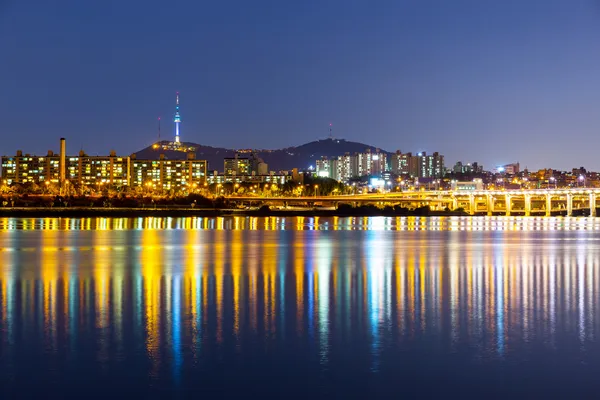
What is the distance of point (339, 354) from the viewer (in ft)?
33.3

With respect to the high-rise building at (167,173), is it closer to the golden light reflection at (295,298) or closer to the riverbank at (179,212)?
the riverbank at (179,212)

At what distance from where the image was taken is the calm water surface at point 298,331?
8.77 meters

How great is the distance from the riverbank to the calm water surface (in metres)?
66.8

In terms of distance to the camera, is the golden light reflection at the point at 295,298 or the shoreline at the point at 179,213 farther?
the shoreline at the point at 179,213

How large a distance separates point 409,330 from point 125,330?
417cm

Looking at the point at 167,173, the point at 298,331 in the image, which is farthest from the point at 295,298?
the point at 167,173

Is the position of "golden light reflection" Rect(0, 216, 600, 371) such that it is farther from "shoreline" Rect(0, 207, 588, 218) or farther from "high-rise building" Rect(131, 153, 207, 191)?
"high-rise building" Rect(131, 153, 207, 191)

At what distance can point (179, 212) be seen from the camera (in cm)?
9519

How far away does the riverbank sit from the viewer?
8706cm

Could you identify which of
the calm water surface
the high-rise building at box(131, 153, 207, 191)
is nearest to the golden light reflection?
the calm water surface

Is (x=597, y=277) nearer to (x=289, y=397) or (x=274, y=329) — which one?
(x=274, y=329)

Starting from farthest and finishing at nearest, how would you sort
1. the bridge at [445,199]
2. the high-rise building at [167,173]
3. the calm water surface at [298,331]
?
the high-rise building at [167,173]
the bridge at [445,199]
the calm water surface at [298,331]

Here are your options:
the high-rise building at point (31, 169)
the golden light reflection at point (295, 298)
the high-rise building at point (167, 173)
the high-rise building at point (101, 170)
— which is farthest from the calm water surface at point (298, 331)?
the high-rise building at point (167, 173)

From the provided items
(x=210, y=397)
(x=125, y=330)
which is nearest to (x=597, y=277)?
(x=125, y=330)
